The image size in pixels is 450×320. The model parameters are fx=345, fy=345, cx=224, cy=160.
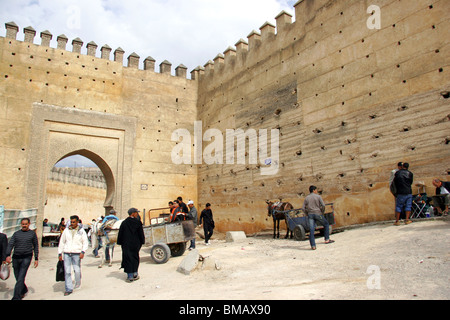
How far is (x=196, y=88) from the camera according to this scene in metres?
16.6

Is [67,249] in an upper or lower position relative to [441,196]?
lower

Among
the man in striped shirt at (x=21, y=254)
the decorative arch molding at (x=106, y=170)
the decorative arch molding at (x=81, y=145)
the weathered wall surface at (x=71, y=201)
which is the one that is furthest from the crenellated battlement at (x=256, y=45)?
the weathered wall surface at (x=71, y=201)

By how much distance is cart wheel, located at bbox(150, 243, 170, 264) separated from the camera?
688cm

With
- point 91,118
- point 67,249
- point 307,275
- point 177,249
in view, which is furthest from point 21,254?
point 91,118

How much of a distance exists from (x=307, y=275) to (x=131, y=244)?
2819 mm

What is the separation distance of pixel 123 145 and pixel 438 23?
37.7ft

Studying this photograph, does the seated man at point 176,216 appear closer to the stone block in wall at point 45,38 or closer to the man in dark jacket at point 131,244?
the man in dark jacket at point 131,244

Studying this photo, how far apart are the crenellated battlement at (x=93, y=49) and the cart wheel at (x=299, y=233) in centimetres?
1056

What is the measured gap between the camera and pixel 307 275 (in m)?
4.60

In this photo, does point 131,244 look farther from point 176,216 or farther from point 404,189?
point 404,189

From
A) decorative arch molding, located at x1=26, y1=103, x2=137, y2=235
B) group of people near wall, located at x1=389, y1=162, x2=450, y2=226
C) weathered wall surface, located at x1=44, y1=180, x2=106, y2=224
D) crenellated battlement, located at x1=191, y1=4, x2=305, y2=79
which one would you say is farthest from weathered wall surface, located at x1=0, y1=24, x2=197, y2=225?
group of people near wall, located at x1=389, y1=162, x2=450, y2=226

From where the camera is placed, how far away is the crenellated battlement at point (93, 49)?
42.6 feet

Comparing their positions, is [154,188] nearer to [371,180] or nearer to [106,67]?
[106,67]

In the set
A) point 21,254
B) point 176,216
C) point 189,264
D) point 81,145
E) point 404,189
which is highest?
point 81,145
